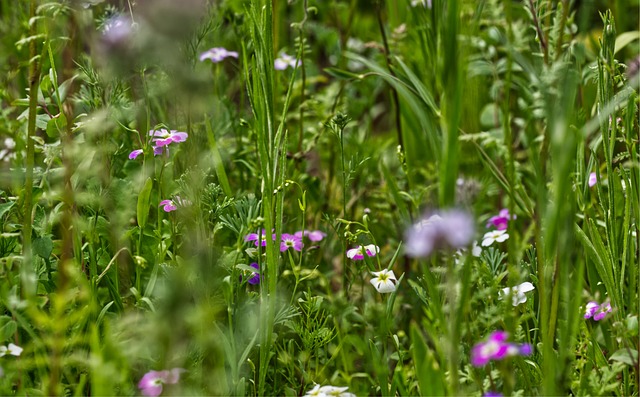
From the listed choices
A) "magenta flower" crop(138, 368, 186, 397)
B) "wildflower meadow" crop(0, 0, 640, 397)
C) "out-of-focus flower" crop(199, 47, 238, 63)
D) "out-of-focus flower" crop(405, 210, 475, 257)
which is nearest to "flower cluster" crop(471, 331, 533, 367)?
"wildflower meadow" crop(0, 0, 640, 397)

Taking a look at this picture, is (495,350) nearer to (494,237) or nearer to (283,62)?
(494,237)

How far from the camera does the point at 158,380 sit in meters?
1.24

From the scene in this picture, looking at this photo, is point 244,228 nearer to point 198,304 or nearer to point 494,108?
point 198,304

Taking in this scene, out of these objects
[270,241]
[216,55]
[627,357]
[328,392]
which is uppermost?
[216,55]

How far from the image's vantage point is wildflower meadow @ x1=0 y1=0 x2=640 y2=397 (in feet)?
3.67

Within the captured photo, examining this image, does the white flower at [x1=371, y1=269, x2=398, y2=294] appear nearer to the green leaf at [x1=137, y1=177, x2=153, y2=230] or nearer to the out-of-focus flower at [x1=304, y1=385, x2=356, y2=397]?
the out-of-focus flower at [x1=304, y1=385, x2=356, y2=397]

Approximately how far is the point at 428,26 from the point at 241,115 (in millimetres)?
567

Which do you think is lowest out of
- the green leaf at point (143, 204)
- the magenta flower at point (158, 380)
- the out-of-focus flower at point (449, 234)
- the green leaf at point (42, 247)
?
the magenta flower at point (158, 380)

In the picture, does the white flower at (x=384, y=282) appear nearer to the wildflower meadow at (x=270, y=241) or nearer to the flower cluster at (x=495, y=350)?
the wildflower meadow at (x=270, y=241)

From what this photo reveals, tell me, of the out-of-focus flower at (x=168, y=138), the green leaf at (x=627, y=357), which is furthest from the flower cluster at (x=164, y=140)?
the green leaf at (x=627, y=357)

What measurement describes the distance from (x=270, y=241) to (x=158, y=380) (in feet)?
1.01

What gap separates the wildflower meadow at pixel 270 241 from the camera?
1.12 m

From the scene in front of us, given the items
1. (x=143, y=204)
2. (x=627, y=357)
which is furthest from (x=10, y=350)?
(x=627, y=357)

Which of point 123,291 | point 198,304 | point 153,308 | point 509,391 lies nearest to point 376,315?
point 509,391
